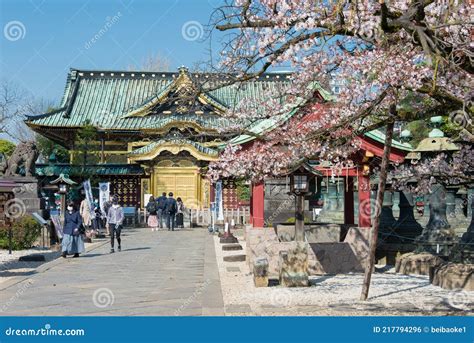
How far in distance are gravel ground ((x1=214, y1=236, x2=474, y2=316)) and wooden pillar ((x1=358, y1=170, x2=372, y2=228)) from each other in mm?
2369

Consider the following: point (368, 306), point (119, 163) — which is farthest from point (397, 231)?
point (119, 163)

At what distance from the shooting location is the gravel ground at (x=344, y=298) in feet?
30.9

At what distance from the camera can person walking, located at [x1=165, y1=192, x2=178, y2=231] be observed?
1187 inches

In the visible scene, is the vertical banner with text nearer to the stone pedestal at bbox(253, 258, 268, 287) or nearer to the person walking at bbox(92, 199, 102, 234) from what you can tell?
the person walking at bbox(92, 199, 102, 234)

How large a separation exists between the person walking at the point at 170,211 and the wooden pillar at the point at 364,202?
15.0 metres

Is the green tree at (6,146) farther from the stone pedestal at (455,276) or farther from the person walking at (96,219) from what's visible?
the stone pedestal at (455,276)

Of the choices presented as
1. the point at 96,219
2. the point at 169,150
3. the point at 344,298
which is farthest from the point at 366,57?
→ the point at 169,150

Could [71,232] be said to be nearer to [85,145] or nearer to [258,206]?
[258,206]

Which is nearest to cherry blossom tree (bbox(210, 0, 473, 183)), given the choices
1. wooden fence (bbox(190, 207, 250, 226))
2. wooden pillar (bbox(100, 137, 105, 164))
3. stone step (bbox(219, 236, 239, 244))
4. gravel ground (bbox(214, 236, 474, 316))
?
gravel ground (bbox(214, 236, 474, 316))

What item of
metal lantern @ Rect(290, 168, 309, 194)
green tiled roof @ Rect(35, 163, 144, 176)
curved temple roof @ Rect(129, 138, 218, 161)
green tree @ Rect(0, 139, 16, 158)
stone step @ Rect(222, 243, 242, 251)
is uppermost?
green tree @ Rect(0, 139, 16, 158)

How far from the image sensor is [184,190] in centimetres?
3816

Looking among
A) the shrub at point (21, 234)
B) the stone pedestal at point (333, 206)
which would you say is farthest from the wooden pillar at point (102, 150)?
the shrub at point (21, 234)

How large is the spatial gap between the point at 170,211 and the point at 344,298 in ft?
67.5

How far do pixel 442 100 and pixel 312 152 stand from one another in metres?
3.36
